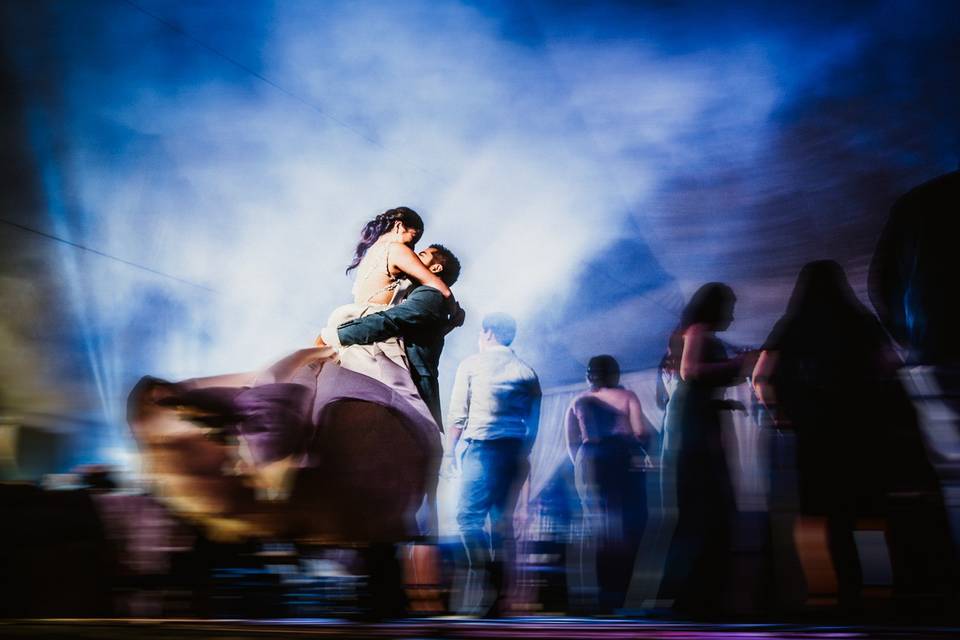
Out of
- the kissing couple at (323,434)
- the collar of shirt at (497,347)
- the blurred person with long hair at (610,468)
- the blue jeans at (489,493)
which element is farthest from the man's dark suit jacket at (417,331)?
the blurred person with long hair at (610,468)

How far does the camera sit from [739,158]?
1801 millimetres

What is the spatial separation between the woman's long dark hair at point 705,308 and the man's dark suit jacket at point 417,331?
539 millimetres

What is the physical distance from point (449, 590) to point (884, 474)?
949 millimetres

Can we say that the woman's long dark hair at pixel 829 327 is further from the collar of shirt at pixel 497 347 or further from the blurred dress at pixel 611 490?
the collar of shirt at pixel 497 347

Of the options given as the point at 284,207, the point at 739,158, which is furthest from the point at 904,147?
the point at 284,207

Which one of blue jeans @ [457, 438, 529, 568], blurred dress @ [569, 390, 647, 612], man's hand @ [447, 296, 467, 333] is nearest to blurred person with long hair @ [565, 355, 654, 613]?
blurred dress @ [569, 390, 647, 612]

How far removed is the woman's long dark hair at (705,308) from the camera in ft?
5.09

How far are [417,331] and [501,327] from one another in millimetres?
330

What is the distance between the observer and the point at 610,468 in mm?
1770

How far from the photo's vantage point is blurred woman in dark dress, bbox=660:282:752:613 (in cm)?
145

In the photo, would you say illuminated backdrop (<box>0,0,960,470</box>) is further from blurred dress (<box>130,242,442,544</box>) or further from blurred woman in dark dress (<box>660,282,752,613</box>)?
blurred dress (<box>130,242,442,544</box>)

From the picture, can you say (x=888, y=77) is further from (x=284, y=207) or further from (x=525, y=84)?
(x=284, y=207)

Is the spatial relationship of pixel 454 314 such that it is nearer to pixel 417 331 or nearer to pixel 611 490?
pixel 417 331

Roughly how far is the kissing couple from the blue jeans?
0.30 ft
